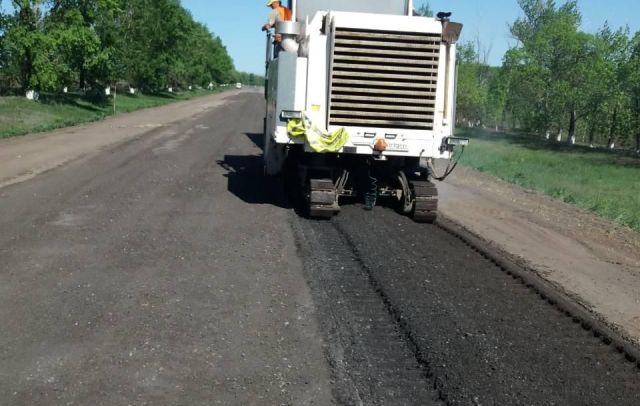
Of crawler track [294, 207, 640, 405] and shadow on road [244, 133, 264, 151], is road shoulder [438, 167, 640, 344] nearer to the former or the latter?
crawler track [294, 207, 640, 405]

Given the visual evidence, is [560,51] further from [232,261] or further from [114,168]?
[232,261]

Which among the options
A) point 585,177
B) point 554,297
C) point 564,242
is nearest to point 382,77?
point 564,242

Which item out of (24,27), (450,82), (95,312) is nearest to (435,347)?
(95,312)

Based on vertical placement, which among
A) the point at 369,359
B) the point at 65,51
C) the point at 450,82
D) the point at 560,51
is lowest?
the point at 369,359

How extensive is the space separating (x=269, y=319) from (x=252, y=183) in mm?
8817

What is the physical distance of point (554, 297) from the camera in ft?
23.2

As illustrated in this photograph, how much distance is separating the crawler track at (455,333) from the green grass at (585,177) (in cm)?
684

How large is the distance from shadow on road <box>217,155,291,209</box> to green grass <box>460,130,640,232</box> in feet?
22.7

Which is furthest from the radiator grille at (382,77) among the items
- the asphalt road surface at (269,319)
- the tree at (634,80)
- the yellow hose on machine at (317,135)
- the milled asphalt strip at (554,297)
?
the tree at (634,80)

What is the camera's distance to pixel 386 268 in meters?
7.81

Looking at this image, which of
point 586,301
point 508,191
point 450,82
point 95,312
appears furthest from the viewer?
point 508,191

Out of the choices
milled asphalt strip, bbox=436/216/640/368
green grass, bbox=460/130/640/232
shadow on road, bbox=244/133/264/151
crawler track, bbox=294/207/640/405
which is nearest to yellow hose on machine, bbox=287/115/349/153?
crawler track, bbox=294/207/640/405

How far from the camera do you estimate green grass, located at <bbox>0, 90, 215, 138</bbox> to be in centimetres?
2691

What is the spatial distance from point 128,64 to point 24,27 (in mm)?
13146
